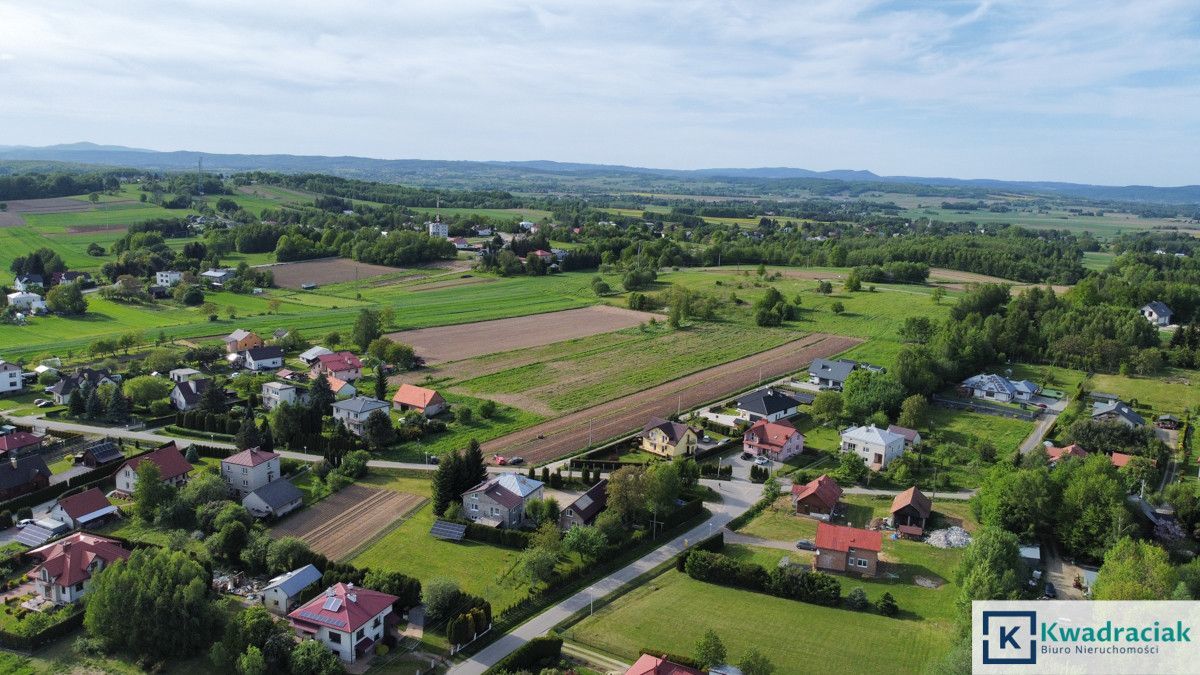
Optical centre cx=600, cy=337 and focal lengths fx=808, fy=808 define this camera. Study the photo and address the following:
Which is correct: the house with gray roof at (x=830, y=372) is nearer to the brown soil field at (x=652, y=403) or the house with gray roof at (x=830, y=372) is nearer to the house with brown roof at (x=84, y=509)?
the brown soil field at (x=652, y=403)

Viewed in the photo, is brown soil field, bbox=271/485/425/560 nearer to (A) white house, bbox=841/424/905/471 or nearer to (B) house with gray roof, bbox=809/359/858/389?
(A) white house, bbox=841/424/905/471

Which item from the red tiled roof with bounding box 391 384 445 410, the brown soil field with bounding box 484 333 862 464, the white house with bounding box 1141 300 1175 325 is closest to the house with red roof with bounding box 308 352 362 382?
the red tiled roof with bounding box 391 384 445 410

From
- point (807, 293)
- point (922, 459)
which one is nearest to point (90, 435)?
point (922, 459)

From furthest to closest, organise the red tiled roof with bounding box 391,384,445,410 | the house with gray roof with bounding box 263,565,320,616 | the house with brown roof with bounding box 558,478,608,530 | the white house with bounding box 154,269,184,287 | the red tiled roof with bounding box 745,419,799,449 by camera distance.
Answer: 1. the white house with bounding box 154,269,184,287
2. the red tiled roof with bounding box 391,384,445,410
3. the red tiled roof with bounding box 745,419,799,449
4. the house with brown roof with bounding box 558,478,608,530
5. the house with gray roof with bounding box 263,565,320,616

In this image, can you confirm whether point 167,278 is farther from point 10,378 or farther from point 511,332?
point 511,332

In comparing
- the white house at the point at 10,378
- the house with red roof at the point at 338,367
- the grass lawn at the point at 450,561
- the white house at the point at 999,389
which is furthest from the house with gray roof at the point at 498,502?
the white house at the point at 999,389

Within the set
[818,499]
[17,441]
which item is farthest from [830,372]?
[17,441]

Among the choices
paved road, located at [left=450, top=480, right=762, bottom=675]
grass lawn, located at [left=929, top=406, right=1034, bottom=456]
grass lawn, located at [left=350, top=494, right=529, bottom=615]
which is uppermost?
grass lawn, located at [left=929, top=406, right=1034, bottom=456]
